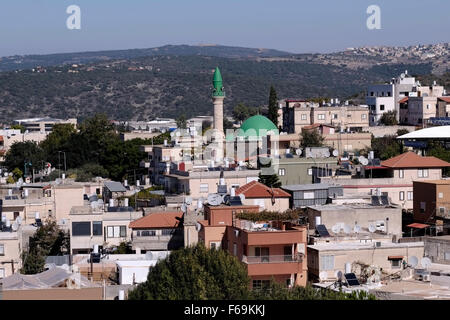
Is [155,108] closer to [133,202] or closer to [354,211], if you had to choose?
[133,202]

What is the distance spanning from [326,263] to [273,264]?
1.28 meters

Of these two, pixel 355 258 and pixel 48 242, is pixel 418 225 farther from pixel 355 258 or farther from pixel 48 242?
pixel 48 242

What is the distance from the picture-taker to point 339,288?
2167cm

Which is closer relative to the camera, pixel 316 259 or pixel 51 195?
pixel 316 259

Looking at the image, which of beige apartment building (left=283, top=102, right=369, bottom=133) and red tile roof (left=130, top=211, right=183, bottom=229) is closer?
red tile roof (left=130, top=211, right=183, bottom=229)

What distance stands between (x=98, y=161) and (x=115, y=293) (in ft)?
133

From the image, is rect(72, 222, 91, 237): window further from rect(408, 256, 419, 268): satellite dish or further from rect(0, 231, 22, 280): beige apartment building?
rect(408, 256, 419, 268): satellite dish

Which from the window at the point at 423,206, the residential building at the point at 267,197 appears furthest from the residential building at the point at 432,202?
the residential building at the point at 267,197

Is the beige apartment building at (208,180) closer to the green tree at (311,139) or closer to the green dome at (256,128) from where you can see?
the green tree at (311,139)

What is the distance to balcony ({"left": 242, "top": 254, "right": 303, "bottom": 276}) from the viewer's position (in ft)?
77.3

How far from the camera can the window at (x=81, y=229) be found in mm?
31116

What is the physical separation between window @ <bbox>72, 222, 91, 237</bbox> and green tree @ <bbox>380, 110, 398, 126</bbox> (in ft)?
126

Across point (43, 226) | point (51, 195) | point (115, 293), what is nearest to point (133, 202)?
point (51, 195)

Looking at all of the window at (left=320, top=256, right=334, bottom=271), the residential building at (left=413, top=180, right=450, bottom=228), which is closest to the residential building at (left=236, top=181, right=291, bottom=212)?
the residential building at (left=413, top=180, right=450, bottom=228)
